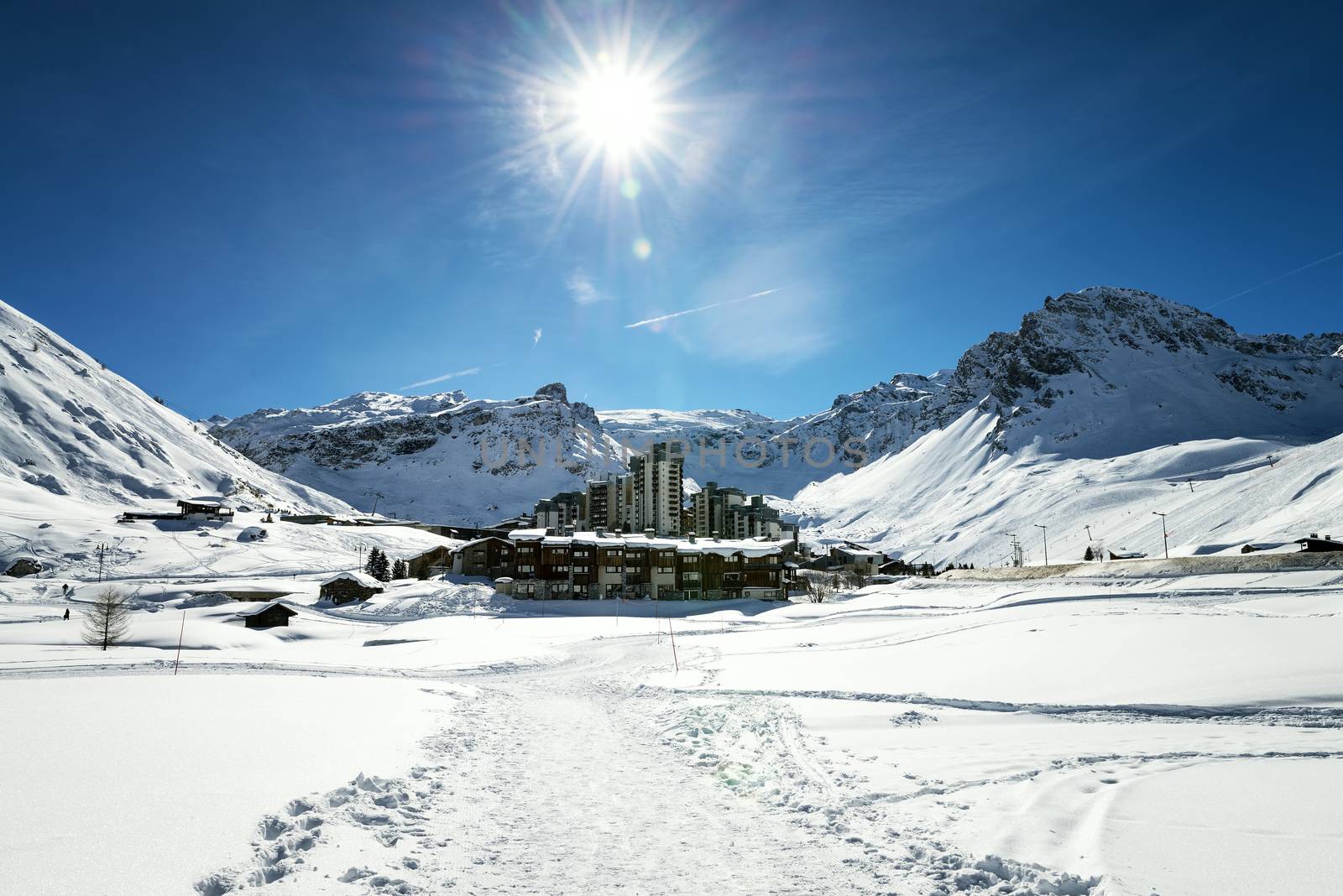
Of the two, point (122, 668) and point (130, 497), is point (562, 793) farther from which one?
point (130, 497)

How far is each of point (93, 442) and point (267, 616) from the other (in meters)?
128

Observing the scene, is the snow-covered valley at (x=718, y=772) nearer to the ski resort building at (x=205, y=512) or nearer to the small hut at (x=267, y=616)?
the small hut at (x=267, y=616)

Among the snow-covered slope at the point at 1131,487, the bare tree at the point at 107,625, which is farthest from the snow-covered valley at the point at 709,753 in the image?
the snow-covered slope at the point at 1131,487

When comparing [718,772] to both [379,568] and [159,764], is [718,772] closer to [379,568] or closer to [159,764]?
[159,764]

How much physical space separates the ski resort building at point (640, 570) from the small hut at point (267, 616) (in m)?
28.0

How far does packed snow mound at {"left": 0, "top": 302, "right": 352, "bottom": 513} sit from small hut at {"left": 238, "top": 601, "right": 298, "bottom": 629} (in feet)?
296

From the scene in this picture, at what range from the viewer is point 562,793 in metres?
11.7

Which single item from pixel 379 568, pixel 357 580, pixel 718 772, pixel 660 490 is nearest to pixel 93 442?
pixel 379 568

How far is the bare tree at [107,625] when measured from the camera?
118 ft

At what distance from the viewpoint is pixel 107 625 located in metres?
35.0

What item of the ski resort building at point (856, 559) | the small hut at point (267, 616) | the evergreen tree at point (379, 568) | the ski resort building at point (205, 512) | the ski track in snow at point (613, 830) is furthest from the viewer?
the ski resort building at point (856, 559)

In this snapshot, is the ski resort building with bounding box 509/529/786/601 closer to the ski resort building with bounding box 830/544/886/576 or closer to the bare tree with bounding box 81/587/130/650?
the ski resort building with bounding box 830/544/886/576

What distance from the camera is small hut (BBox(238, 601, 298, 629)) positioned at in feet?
164

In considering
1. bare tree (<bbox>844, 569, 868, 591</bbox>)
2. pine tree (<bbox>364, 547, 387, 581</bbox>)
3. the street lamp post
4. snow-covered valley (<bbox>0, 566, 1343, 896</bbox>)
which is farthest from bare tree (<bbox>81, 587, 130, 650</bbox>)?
the street lamp post
